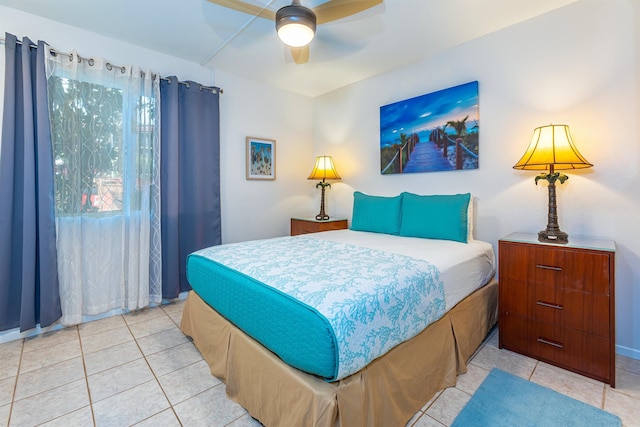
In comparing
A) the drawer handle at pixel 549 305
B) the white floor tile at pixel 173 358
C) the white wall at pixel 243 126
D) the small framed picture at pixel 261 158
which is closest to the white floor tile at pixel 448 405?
the drawer handle at pixel 549 305

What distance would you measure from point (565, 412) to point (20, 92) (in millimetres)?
3989

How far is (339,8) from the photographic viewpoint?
Result: 185 centimetres

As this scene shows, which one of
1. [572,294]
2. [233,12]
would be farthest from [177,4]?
[572,294]

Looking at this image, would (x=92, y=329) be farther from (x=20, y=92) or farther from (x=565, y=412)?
(x=565, y=412)

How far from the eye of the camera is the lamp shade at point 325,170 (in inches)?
144

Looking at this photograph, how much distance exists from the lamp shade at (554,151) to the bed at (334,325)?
73 cm

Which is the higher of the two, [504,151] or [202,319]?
[504,151]

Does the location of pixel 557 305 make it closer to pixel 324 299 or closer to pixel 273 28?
pixel 324 299

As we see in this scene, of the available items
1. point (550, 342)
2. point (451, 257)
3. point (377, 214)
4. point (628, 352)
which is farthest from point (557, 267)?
point (377, 214)

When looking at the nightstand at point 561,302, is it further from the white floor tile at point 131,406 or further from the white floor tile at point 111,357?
the white floor tile at point 111,357

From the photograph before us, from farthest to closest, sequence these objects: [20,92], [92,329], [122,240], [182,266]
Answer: [182,266] → [122,240] → [92,329] → [20,92]

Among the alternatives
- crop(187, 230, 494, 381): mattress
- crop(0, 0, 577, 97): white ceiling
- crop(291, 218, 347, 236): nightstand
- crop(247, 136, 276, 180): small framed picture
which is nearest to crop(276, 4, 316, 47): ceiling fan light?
crop(0, 0, 577, 97): white ceiling

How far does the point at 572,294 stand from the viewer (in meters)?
1.78

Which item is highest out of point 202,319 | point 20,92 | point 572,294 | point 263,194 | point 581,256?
point 20,92
